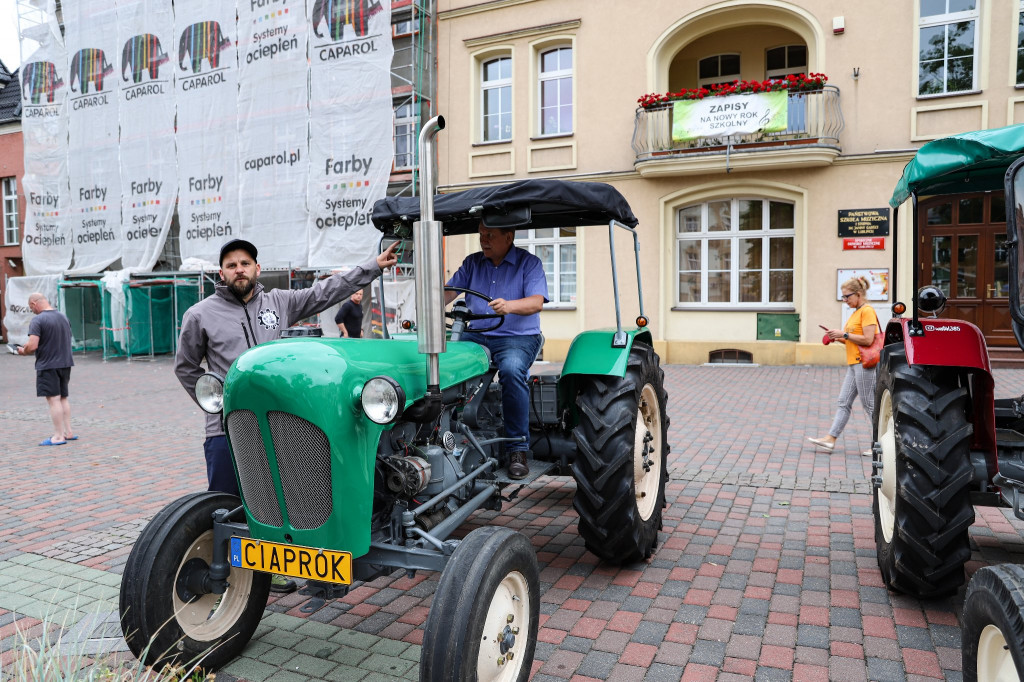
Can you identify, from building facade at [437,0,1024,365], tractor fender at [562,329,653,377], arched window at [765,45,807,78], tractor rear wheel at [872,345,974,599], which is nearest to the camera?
tractor rear wheel at [872,345,974,599]

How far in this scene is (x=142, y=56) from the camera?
63.1 feet

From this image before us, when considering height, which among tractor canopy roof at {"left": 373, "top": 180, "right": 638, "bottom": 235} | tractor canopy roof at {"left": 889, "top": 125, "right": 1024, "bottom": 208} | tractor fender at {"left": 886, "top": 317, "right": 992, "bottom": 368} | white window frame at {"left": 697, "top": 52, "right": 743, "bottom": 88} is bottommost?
tractor fender at {"left": 886, "top": 317, "right": 992, "bottom": 368}

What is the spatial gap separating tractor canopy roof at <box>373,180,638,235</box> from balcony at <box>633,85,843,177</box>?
10425 millimetres

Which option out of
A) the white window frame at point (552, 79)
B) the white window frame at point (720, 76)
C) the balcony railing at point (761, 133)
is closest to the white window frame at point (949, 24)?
the balcony railing at point (761, 133)

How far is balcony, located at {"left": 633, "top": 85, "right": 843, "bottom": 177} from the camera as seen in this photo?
1361 cm

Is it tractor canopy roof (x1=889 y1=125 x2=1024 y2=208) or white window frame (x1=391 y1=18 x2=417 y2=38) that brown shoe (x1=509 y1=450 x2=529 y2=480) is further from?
white window frame (x1=391 y1=18 x2=417 y2=38)

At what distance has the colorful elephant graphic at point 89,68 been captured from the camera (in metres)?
19.9

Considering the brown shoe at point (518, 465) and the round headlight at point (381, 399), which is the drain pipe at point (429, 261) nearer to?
the round headlight at point (381, 399)

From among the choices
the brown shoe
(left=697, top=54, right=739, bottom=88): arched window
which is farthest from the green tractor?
(left=697, top=54, right=739, bottom=88): arched window

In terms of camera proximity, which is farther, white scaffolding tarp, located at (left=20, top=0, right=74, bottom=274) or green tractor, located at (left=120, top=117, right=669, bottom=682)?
white scaffolding tarp, located at (left=20, top=0, right=74, bottom=274)

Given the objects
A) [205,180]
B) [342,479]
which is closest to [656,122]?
[205,180]

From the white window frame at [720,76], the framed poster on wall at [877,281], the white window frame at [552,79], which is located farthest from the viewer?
the white window frame at [720,76]

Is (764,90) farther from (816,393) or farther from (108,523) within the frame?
(108,523)

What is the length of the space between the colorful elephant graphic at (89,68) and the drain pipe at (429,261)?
2115 centimetres
